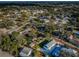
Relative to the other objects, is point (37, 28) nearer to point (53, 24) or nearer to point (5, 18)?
point (53, 24)

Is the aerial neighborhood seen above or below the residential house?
above

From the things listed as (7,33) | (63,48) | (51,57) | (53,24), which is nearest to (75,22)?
(53,24)

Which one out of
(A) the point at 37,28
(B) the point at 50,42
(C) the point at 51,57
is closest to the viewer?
(C) the point at 51,57

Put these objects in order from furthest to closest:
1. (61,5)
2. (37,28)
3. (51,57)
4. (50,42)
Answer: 1. (61,5)
2. (37,28)
3. (50,42)
4. (51,57)

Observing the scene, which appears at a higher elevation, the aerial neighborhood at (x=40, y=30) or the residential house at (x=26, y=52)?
the aerial neighborhood at (x=40, y=30)

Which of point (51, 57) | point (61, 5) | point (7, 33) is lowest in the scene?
point (51, 57)

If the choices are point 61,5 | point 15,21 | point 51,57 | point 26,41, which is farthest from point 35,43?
point 61,5

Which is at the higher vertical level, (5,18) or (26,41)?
(5,18)

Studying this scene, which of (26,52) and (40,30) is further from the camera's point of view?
(40,30)

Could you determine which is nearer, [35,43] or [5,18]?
[35,43]
